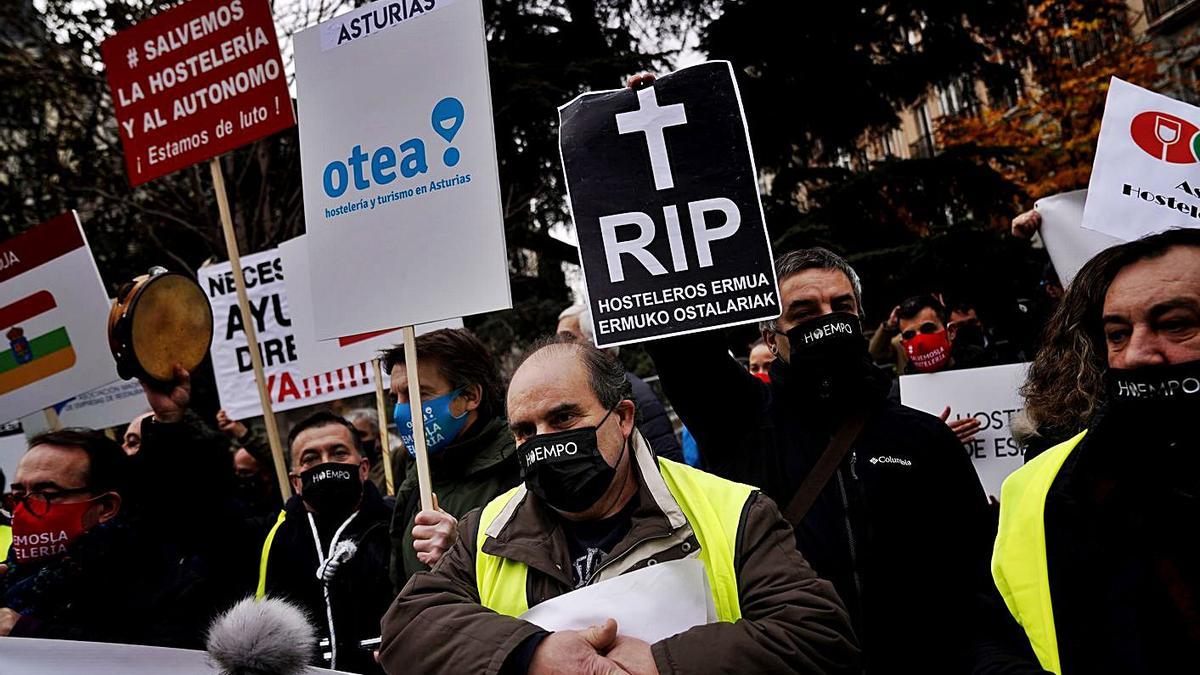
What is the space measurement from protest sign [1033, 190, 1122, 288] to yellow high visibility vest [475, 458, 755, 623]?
2086 mm

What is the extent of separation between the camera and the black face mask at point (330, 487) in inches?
143

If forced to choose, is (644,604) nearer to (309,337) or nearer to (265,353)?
(309,337)

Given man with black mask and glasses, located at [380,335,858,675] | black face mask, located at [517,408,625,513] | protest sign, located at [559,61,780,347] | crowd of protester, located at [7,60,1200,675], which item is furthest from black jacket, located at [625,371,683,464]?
black face mask, located at [517,408,625,513]

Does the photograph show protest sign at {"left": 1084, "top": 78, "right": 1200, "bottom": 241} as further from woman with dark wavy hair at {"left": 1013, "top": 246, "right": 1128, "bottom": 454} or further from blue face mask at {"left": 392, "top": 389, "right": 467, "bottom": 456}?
blue face mask at {"left": 392, "top": 389, "right": 467, "bottom": 456}

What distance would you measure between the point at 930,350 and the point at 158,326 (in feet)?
11.6

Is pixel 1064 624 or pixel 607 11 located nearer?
pixel 1064 624

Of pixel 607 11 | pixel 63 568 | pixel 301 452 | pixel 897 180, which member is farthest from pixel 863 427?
pixel 607 11

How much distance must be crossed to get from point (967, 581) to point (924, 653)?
0.24 m

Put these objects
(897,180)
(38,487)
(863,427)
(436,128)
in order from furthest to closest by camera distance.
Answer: (897,180) → (38,487) → (436,128) → (863,427)

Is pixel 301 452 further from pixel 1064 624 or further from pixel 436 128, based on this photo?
pixel 1064 624

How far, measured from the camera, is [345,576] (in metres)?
3.51

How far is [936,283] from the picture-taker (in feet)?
28.7

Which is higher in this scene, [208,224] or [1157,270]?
[208,224]

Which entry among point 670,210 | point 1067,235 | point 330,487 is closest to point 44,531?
point 330,487
